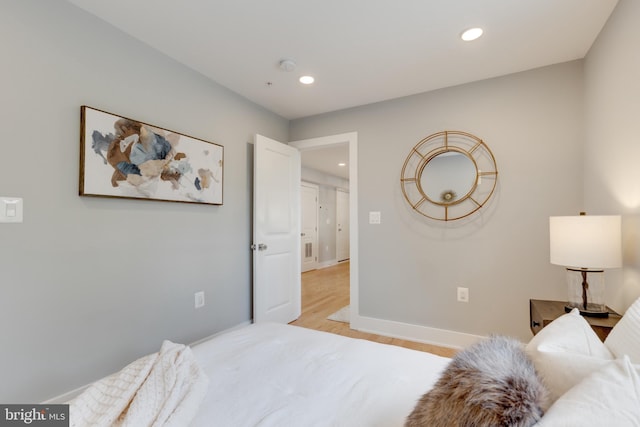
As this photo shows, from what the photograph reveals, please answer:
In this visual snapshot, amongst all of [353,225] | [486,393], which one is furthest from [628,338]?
[353,225]

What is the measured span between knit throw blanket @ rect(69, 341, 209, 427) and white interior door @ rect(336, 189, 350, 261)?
6930mm

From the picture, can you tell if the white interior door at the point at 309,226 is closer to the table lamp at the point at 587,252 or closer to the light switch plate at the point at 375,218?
the light switch plate at the point at 375,218

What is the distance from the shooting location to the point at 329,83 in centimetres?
266

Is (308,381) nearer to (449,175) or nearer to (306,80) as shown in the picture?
(449,175)

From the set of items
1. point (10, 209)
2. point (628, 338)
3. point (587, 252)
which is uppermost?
point (10, 209)

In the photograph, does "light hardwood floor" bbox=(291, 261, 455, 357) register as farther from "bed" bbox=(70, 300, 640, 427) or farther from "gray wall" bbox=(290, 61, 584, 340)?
"bed" bbox=(70, 300, 640, 427)

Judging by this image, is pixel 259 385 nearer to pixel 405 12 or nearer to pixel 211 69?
pixel 405 12

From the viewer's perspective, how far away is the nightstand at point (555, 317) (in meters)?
1.51

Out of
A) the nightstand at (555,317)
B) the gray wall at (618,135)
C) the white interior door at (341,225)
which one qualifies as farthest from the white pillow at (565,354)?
the white interior door at (341,225)

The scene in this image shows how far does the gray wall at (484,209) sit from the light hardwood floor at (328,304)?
0.23 meters

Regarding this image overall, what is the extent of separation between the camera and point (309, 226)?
6.70 meters

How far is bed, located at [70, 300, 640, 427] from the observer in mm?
597

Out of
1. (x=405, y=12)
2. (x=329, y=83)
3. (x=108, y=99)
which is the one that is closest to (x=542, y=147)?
(x=405, y=12)

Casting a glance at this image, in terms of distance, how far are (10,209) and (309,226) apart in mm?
5377
